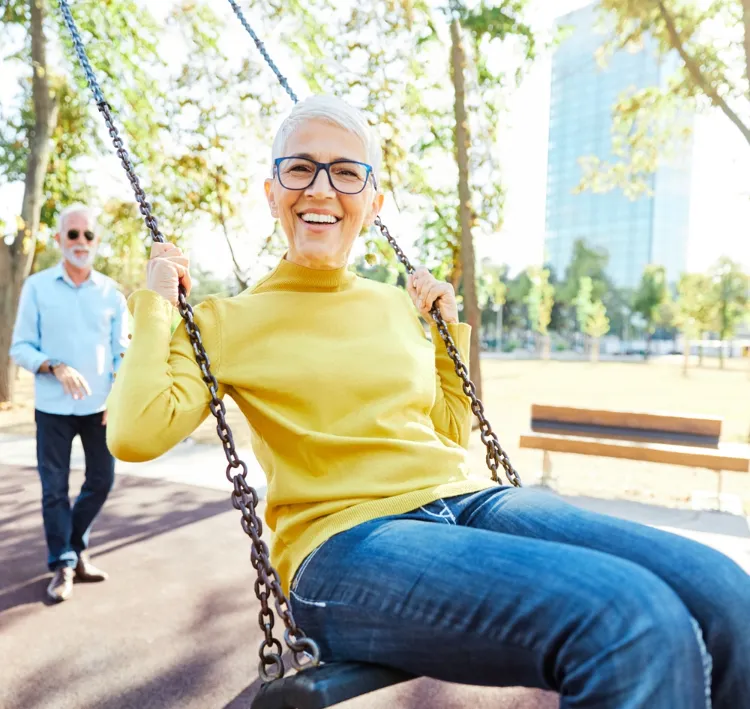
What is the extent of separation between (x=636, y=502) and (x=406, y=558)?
14.6 ft

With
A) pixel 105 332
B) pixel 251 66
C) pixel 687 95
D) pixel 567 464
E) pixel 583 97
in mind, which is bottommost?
pixel 567 464

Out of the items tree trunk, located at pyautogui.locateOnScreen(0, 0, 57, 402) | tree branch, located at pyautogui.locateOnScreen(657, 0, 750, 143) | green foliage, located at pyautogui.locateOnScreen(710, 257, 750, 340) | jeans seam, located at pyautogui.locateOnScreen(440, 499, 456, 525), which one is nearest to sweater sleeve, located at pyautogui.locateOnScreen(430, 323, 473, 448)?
jeans seam, located at pyautogui.locateOnScreen(440, 499, 456, 525)

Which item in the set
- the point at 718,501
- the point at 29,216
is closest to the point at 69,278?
the point at 718,501

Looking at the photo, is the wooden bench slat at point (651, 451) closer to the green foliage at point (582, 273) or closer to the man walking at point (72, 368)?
the man walking at point (72, 368)

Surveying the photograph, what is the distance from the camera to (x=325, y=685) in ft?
3.81

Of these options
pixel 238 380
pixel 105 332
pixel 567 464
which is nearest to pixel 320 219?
pixel 238 380

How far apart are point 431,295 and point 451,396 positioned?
330 mm

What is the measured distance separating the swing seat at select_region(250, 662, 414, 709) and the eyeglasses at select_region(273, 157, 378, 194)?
1.12 meters

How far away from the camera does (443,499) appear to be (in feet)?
5.14

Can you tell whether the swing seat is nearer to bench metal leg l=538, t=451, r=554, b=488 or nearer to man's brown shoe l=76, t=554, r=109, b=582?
man's brown shoe l=76, t=554, r=109, b=582

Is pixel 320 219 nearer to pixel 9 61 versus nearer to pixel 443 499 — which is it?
pixel 443 499

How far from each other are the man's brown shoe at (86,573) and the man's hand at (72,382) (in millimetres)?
1041

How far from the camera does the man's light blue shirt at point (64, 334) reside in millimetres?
3248

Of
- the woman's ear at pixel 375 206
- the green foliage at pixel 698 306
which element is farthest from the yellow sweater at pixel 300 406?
the green foliage at pixel 698 306
